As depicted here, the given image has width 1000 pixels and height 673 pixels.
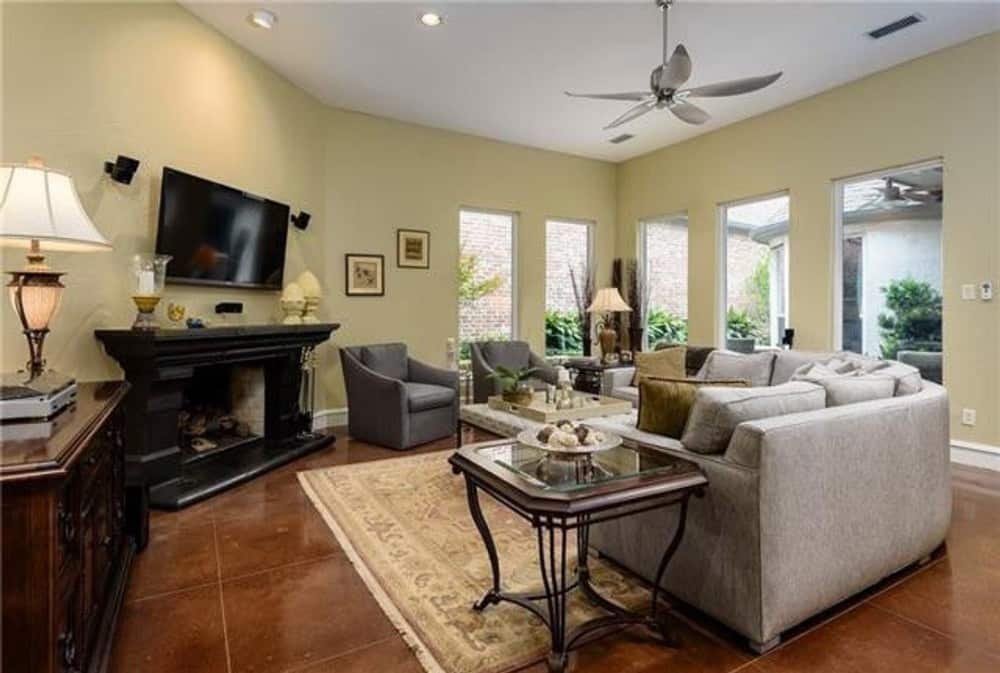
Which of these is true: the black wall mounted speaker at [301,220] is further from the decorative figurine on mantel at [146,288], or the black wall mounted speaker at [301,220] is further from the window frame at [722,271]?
the window frame at [722,271]

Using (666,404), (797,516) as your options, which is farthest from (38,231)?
(797,516)

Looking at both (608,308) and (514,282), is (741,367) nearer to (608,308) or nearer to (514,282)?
(608,308)

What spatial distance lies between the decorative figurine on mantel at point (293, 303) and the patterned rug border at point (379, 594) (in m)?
1.69

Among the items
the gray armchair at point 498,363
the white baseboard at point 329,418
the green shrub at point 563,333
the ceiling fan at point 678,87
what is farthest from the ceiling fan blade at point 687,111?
the white baseboard at point 329,418

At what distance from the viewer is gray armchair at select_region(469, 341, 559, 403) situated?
5.62 meters

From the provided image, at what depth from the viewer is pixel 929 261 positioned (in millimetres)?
4477

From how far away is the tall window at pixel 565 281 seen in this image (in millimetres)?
7082

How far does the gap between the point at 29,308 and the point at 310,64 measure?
3.27 metres

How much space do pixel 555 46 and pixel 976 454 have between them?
177 inches

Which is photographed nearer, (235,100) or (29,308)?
(29,308)

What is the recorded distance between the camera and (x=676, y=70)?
3.09 meters

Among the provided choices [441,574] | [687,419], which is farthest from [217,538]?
[687,419]

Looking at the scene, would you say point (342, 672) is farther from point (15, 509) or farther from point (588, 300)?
point (588, 300)

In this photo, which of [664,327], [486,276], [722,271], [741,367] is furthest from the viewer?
[664,327]
